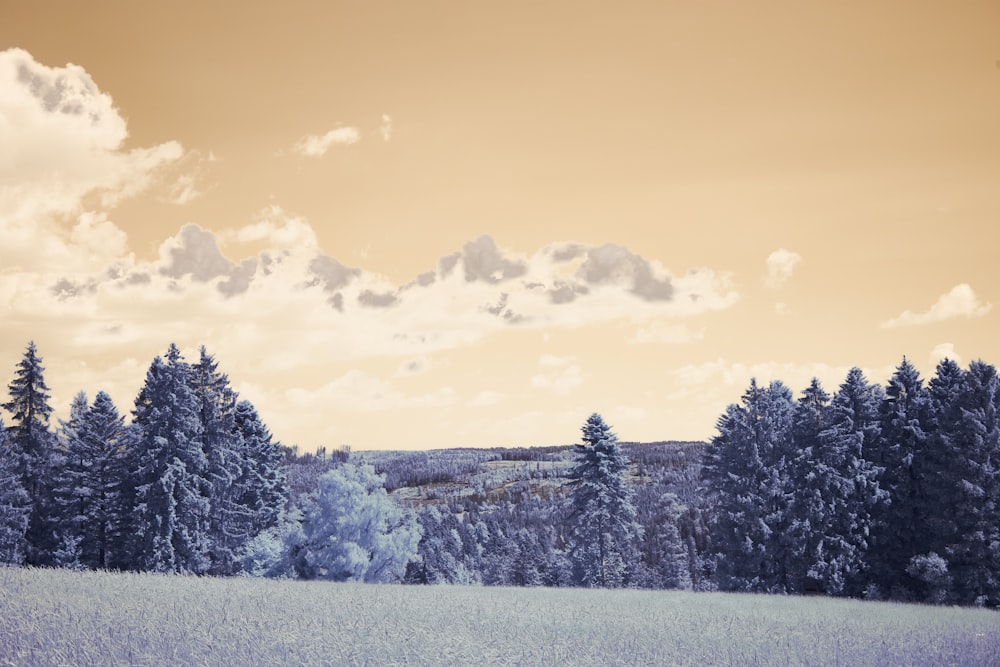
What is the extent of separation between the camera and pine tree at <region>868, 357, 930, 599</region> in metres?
42.8

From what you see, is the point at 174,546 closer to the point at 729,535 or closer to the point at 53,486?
the point at 53,486

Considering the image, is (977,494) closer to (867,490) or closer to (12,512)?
(867,490)

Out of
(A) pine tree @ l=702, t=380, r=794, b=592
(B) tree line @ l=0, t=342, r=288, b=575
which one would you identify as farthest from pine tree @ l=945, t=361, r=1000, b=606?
(B) tree line @ l=0, t=342, r=288, b=575

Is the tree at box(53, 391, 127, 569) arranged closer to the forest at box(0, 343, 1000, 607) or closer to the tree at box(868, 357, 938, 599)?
the forest at box(0, 343, 1000, 607)

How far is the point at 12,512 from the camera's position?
47.3 m

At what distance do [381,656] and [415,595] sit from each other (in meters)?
11.2

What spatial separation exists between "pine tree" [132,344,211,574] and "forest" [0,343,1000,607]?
114mm

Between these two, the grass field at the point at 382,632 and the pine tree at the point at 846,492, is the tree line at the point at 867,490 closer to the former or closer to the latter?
the pine tree at the point at 846,492

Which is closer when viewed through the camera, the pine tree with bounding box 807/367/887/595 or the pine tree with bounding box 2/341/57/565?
the pine tree with bounding box 807/367/887/595

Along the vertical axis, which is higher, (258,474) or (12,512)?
(258,474)

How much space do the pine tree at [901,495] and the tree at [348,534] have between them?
2742cm

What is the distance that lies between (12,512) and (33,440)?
591 centimetres

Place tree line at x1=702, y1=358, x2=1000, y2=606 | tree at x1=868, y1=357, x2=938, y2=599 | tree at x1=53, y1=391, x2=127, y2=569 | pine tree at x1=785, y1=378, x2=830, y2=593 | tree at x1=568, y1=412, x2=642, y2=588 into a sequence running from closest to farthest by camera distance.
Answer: tree line at x1=702, y1=358, x2=1000, y2=606 < tree at x1=868, y1=357, x2=938, y2=599 < pine tree at x1=785, y1=378, x2=830, y2=593 < tree at x1=53, y1=391, x2=127, y2=569 < tree at x1=568, y1=412, x2=642, y2=588

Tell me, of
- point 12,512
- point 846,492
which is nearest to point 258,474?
point 12,512
